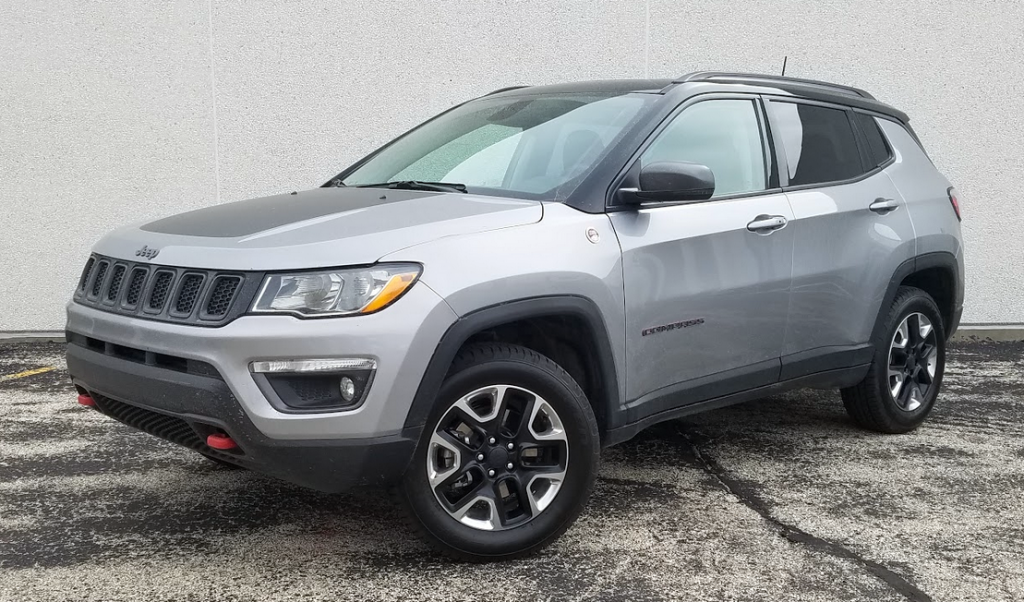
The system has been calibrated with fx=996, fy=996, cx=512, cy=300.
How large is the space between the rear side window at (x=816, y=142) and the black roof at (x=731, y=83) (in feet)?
0.29

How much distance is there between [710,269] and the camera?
13.6 feet

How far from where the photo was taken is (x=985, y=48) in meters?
8.48

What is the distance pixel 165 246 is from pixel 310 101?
4.99 meters

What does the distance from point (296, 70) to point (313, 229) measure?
517 cm

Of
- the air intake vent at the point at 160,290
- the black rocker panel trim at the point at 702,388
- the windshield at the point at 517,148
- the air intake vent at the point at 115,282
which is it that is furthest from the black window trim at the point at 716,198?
the air intake vent at the point at 115,282

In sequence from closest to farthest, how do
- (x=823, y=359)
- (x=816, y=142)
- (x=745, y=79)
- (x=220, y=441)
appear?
1. (x=220, y=441)
2. (x=745, y=79)
3. (x=823, y=359)
4. (x=816, y=142)

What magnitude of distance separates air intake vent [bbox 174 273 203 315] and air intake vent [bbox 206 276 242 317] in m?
0.06

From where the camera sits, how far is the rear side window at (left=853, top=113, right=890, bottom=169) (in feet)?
17.3

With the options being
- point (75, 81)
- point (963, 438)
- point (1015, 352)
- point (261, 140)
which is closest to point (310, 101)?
point (261, 140)

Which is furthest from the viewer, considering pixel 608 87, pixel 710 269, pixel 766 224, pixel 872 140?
pixel 872 140

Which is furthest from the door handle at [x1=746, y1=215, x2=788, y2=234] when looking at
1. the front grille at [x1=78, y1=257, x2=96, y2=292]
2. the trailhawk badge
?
the front grille at [x1=78, y1=257, x2=96, y2=292]

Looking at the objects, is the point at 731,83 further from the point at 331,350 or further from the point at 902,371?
the point at 331,350

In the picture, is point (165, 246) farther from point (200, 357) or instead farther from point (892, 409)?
point (892, 409)

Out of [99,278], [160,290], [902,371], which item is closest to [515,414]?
[160,290]
